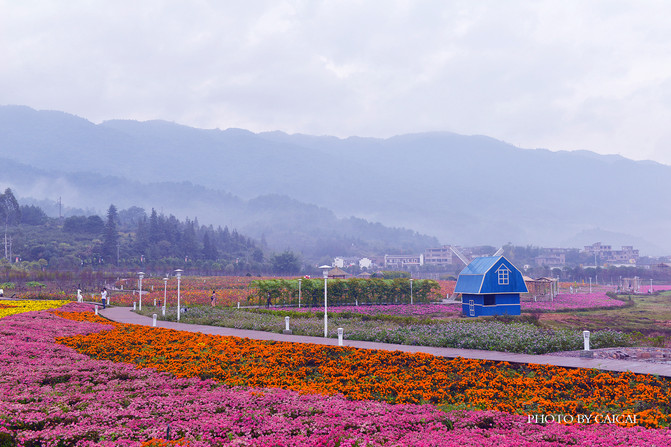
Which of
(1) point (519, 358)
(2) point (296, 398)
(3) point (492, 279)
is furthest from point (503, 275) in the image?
(2) point (296, 398)

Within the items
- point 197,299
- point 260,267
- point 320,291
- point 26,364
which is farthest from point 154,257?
point 26,364

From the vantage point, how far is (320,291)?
36688 mm

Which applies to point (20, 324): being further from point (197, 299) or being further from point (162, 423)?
point (197, 299)

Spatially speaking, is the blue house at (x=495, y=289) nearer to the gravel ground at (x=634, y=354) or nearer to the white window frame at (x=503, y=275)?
the white window frame at (x=503, y=275)

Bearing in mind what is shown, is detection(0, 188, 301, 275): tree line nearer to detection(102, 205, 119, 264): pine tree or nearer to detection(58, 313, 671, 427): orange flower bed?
detection(102, 205, 119, 264): pine tree

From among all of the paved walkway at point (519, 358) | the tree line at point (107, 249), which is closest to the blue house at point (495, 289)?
the paved walkway at point (519, 358)

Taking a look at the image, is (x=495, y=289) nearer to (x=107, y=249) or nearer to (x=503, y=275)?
(x=503, y=275)

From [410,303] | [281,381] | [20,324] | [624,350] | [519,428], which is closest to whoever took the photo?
[519,428]

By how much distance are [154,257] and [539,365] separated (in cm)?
10329

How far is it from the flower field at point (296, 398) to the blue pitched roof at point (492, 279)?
16.5m

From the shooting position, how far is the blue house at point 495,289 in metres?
27.8

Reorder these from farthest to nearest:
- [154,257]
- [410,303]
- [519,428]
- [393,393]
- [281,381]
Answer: [154,257] < [410,303] < [281,381] < [393,393] < [519,428]

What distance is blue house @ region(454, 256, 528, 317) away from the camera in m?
27.8

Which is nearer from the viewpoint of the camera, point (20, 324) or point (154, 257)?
point (20, 324)
